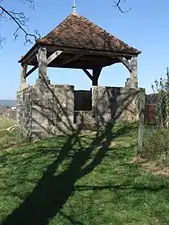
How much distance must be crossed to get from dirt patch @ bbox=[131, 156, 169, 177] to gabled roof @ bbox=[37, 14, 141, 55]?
597 cm

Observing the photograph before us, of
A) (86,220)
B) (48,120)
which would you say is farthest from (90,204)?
(48,120)

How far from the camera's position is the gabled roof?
12.7 metres

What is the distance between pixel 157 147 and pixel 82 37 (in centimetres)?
695

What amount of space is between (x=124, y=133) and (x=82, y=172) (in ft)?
13.9

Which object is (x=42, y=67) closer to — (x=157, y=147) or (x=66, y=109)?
(x=66, y=109)

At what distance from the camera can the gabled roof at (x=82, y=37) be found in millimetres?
12720

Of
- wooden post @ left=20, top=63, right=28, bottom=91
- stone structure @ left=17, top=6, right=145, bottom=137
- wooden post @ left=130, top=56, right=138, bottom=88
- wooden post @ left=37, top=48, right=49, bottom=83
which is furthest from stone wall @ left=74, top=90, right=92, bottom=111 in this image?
wooden post @ left=37, top=48, right=49, bottom=83

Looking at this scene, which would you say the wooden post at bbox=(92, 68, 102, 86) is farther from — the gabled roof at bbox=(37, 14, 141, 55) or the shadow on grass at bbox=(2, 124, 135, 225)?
the shadow on grass at bbox=(2, 124, 135, 225)

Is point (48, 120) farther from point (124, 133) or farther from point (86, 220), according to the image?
point (86, 220)

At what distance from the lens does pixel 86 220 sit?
505 centimetres

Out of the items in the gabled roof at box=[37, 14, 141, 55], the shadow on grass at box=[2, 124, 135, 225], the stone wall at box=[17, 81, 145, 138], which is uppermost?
the gabled roof at box=[37, 14, 141, 55]

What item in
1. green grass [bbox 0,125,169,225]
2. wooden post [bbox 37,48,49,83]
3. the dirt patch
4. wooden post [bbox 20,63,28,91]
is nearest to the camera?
green grass [bbox 0,125,169,225]

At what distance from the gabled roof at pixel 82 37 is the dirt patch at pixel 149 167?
597cm

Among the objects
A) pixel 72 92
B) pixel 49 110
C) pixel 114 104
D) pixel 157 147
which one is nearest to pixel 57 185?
pixel 157 147
